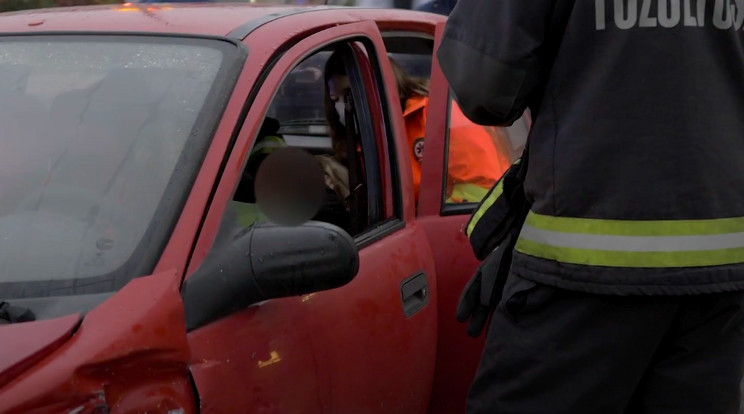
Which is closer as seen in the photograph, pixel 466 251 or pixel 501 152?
pixel 466 251

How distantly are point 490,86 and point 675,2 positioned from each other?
0.39 metres

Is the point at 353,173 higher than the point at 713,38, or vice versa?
the point at 713,38

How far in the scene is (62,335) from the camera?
1.62 metres

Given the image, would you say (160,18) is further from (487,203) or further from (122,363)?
(122,363)

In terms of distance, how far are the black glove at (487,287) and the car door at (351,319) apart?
0.74 ft

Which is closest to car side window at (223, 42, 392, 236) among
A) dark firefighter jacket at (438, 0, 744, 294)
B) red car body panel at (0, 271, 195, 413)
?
red car body panel at (0, 271, 195, 413)

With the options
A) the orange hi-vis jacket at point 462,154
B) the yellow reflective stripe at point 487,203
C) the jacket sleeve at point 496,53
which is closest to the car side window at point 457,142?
the orange hi-vis jacket at point 462,154

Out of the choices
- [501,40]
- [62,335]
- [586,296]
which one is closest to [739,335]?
[586,296]

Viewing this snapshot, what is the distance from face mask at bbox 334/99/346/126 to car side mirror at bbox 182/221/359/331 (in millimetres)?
1082

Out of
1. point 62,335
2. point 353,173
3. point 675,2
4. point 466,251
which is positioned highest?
point 675,2

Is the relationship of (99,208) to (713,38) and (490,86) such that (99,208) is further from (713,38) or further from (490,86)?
(713,38)

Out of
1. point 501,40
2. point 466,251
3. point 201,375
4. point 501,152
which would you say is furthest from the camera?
point 501,152

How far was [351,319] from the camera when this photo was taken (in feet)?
7.19

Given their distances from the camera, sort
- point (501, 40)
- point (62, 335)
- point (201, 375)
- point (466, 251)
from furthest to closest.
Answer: point (466, 251) → point (501, 40) → point (201, 375) → point (62, 335)
